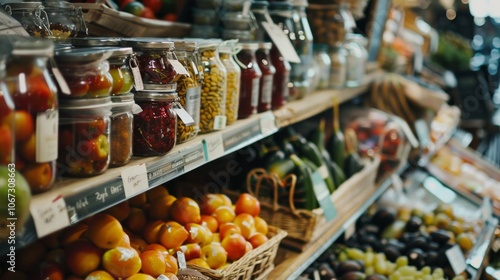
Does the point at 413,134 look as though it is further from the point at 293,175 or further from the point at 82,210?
the point at 82,210

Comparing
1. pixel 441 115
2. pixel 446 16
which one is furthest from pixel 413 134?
pixel 446 16

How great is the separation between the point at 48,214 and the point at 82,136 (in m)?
0.19

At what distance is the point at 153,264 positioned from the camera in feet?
4.30

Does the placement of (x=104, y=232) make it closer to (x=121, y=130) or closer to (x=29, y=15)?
(x=121, y=130)

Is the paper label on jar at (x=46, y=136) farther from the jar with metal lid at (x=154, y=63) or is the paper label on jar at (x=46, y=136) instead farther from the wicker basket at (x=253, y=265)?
the wicker basket at (x=253, y=265)

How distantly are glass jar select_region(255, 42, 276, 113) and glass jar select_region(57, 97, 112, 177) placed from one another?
0.89 meters

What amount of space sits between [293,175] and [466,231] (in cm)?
148

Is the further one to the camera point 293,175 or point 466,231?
point 466,231

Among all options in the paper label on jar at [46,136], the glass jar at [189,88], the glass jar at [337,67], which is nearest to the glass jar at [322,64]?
the glass jar at [337,67]

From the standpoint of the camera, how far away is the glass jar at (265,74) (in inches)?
72.8

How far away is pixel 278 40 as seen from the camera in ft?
6.31

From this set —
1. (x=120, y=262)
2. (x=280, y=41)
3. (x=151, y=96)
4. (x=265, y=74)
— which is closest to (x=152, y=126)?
(x=151, y=96)

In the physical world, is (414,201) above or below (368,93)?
below

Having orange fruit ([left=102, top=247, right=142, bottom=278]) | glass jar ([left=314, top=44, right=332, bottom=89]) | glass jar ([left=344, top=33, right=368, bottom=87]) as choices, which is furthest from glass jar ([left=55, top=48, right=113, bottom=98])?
glass jar ([left=344, top=33, right=368, bottom=87])
